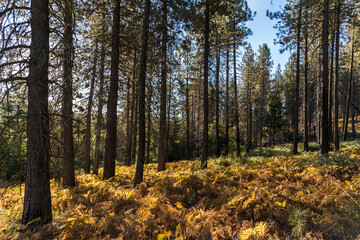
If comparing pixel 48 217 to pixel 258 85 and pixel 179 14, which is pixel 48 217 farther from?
pixel 258 85

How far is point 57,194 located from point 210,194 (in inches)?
214

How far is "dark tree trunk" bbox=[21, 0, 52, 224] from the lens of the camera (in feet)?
12.8

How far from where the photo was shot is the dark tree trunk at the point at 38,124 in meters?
3.89

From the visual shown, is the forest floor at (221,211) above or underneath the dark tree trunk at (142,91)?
underneath

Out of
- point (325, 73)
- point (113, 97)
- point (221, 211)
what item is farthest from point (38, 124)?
point (325, 73)

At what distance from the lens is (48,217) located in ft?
14.0

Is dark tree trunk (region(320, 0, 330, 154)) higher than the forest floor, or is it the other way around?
dark tree trunk (region(320, 0, 330, 154))

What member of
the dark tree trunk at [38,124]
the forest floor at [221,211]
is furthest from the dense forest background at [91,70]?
the forest floor at [221,211]

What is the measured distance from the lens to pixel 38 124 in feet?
12.9

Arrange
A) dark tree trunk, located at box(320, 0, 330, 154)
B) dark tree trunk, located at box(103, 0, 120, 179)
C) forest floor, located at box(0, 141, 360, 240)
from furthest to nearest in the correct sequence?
dark tree trunk, located at box(320, 0, 330, 154) < dark tree trunk, located at box(103, 0, 120, 179) < forest floor, located at box(0, 141, 360, 240)

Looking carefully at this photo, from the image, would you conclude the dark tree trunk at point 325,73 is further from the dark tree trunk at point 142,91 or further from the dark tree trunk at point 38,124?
the dark tree trunk at point 38,124

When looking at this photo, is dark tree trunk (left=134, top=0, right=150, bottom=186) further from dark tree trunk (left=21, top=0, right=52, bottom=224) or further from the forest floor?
dark tree trunk (left=21, top=0, right=52, bottom=224)

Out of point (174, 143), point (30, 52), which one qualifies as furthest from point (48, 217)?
point (174, 143)

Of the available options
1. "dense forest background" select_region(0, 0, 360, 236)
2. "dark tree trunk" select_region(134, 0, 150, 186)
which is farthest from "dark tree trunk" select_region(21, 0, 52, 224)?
"dark tree trunk" select_region(134, 0, 150, 186)
